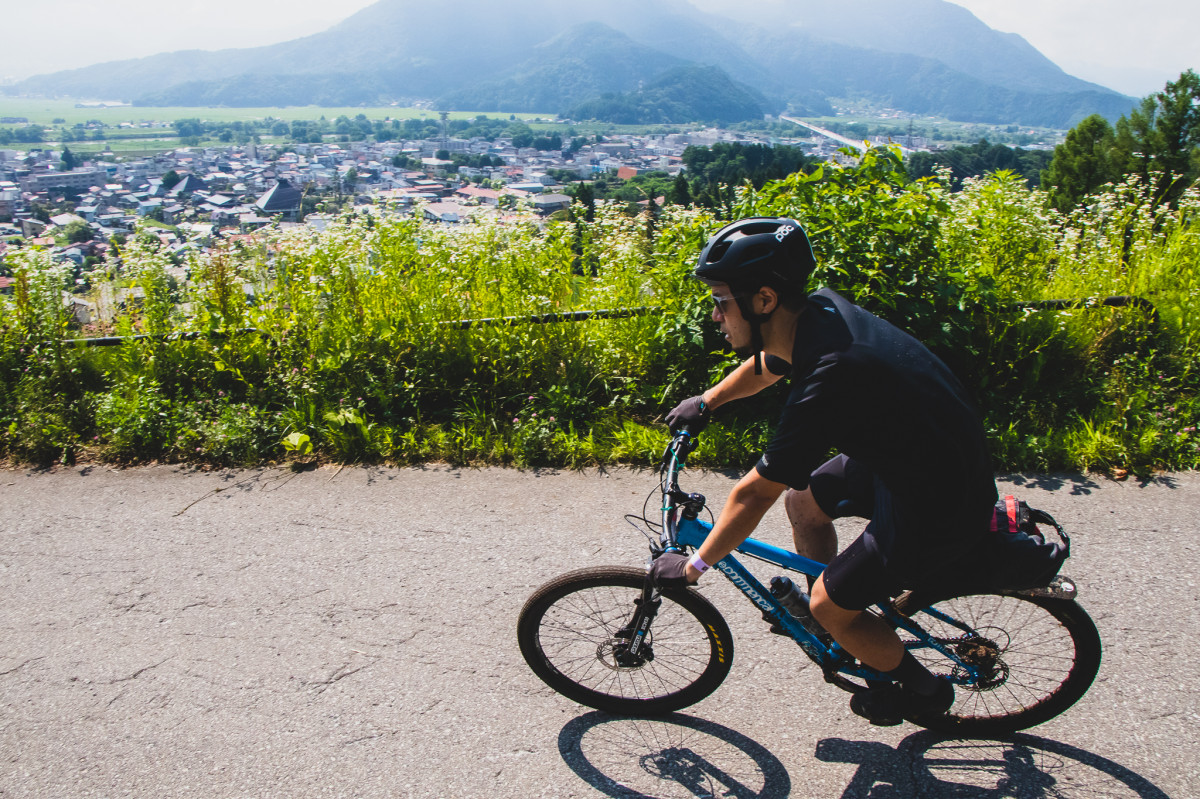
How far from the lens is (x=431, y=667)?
10.7 ft

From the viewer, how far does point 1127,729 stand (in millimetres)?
2773

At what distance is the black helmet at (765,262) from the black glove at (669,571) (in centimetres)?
96

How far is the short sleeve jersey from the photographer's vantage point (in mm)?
2018

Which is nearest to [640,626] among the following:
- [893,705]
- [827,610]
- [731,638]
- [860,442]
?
[731,638]

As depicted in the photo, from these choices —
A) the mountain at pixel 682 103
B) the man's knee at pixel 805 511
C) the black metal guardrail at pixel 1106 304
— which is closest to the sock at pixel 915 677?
the man's knee at pixel 805 511

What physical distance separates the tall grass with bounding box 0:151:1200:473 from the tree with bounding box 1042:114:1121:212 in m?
43.9

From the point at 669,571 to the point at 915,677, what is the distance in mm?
1015

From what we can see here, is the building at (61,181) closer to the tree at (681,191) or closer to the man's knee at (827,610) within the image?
the tree at (681,191)

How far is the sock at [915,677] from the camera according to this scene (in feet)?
8.26

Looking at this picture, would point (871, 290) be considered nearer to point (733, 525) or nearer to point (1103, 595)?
point (1103, 595)

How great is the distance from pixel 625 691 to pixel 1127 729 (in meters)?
2.04

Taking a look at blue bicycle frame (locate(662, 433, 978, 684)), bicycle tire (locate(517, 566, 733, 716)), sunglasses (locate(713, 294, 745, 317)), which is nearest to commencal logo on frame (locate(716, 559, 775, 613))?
blue bicycle frame (locate(662, 433, 978, 684))

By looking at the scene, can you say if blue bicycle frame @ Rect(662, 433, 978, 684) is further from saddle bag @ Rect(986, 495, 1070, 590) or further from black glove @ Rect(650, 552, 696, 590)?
saddle bag @ Rect(986, 495, 1070, 590)

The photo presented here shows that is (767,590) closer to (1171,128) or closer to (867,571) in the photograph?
(867,571)
